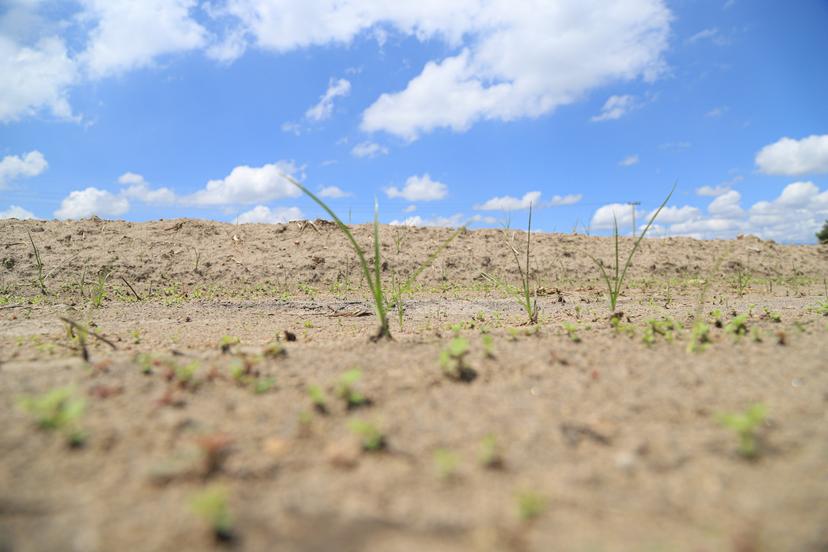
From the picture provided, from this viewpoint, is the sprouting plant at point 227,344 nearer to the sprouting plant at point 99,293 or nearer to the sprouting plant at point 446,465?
the sprouting plant at point 99,293

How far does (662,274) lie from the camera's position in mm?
12109

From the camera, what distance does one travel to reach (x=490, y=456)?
5.20ft

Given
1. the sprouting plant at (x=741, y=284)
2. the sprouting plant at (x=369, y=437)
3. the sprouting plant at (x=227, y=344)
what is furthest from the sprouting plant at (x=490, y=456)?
the sprouting plant at (x=741, y=284)

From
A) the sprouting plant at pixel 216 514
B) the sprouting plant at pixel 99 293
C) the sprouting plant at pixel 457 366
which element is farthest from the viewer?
the sprouting plant at pixel 99 293

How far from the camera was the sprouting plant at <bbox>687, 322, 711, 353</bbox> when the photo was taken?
282 centimetres

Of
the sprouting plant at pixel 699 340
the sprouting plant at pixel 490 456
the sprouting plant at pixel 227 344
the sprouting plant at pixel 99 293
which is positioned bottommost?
the sprouting plant at pixel 490 456

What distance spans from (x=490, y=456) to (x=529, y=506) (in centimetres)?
26

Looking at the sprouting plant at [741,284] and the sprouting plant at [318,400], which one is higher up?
the sprouting plant at [741,284]

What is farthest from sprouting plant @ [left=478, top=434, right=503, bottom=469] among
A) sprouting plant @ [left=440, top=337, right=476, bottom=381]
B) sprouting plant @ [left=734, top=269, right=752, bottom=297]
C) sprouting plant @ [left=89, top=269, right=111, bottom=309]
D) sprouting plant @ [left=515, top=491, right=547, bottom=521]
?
sprouting plant @ [left=734, top=269, right=752, bottom=297]

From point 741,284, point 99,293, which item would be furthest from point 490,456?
point 741,284

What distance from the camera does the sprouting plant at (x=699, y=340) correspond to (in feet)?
9.25

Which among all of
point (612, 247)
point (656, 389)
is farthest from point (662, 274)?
point (656, 389)

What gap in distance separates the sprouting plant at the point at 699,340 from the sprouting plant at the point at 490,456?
1703mm

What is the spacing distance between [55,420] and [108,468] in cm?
33
